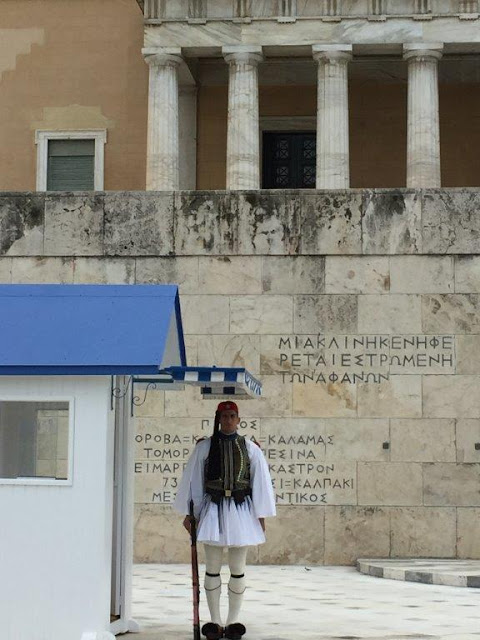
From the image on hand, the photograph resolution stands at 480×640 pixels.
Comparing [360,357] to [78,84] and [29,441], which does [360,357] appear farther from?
[78,84]

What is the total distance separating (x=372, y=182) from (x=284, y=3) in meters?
4.78

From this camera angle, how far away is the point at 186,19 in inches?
1148

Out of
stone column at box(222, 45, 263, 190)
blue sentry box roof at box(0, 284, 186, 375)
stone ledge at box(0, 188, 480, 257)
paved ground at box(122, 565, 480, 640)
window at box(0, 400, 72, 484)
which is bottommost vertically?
paved ground at box(122, 565, 480, 640)

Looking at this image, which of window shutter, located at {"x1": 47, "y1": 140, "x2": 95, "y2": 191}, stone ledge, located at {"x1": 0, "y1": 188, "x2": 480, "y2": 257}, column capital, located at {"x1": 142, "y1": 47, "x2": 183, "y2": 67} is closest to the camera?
stone ledge, located at {"x1": 0, "y1": 188, "x2": 480, "y2": 257}

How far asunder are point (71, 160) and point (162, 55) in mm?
4118

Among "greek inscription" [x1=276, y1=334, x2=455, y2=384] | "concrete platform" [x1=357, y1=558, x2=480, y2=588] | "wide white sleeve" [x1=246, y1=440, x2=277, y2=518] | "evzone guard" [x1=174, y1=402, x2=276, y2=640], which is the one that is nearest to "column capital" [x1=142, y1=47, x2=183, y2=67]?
"greek inscription" [x1=276, y1=334, x2=455, y2=384]

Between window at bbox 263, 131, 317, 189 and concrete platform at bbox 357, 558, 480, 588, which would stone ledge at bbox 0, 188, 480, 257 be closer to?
concrete platform at bbox 357, 558, 480, 588

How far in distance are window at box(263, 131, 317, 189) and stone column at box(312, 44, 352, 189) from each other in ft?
12.6

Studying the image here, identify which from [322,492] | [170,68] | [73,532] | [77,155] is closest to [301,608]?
[73,532]

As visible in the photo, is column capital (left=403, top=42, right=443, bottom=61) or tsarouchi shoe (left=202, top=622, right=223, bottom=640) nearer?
tsarouchi shoe (left=202, top=622, right=223, bottom=640)

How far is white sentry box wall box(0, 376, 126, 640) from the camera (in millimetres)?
11117

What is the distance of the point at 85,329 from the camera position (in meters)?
11.6

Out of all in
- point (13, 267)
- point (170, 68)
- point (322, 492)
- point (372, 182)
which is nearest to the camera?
point (322, 492)

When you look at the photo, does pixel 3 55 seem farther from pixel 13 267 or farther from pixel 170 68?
pixel 13 267
